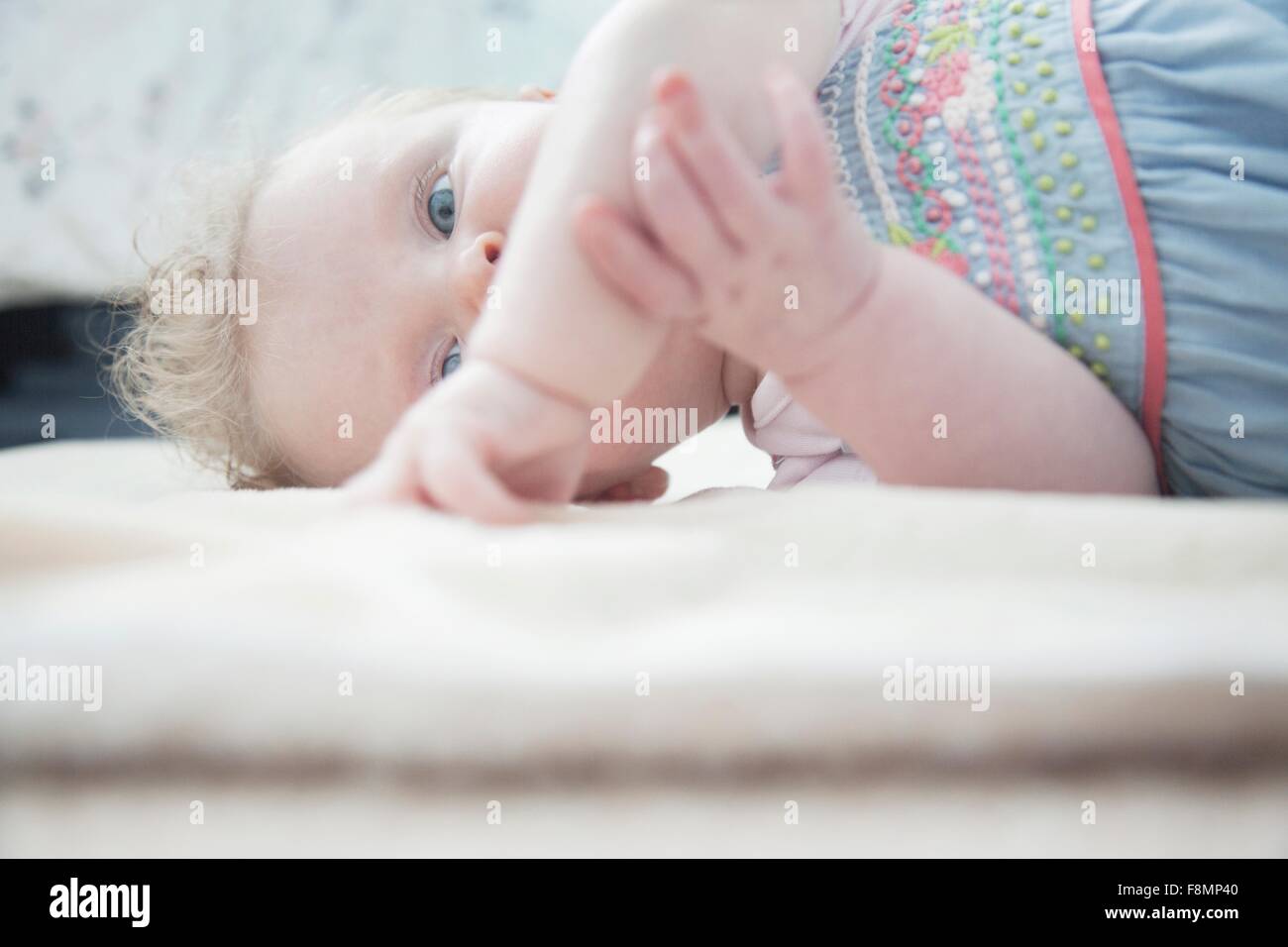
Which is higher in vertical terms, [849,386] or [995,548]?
[849,386]

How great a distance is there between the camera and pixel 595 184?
636 mm

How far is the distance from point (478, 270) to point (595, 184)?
0.35 meters

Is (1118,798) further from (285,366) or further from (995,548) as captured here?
(285,366)

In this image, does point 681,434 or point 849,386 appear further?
point 681,434

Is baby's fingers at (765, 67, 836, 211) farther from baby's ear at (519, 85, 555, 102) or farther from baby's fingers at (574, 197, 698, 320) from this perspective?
baby's ear at (519, 85, 555, 102)

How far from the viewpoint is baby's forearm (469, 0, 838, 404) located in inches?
24.5

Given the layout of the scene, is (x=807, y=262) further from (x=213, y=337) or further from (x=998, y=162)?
(x=213, y=337)

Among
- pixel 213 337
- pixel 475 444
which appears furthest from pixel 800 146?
pixel 213 337

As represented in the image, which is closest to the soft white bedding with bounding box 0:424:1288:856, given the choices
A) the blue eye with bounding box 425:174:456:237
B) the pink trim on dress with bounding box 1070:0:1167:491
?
the pink trim on dress with bounding box 1070:0:1167:491

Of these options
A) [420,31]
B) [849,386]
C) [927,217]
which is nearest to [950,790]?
[849,386]

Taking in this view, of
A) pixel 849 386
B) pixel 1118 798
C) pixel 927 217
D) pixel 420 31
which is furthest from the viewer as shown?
pixel 420 31

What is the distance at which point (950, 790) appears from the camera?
1.47 ft

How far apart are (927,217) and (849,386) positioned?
0.83 ft

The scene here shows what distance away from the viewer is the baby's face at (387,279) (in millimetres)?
1022
